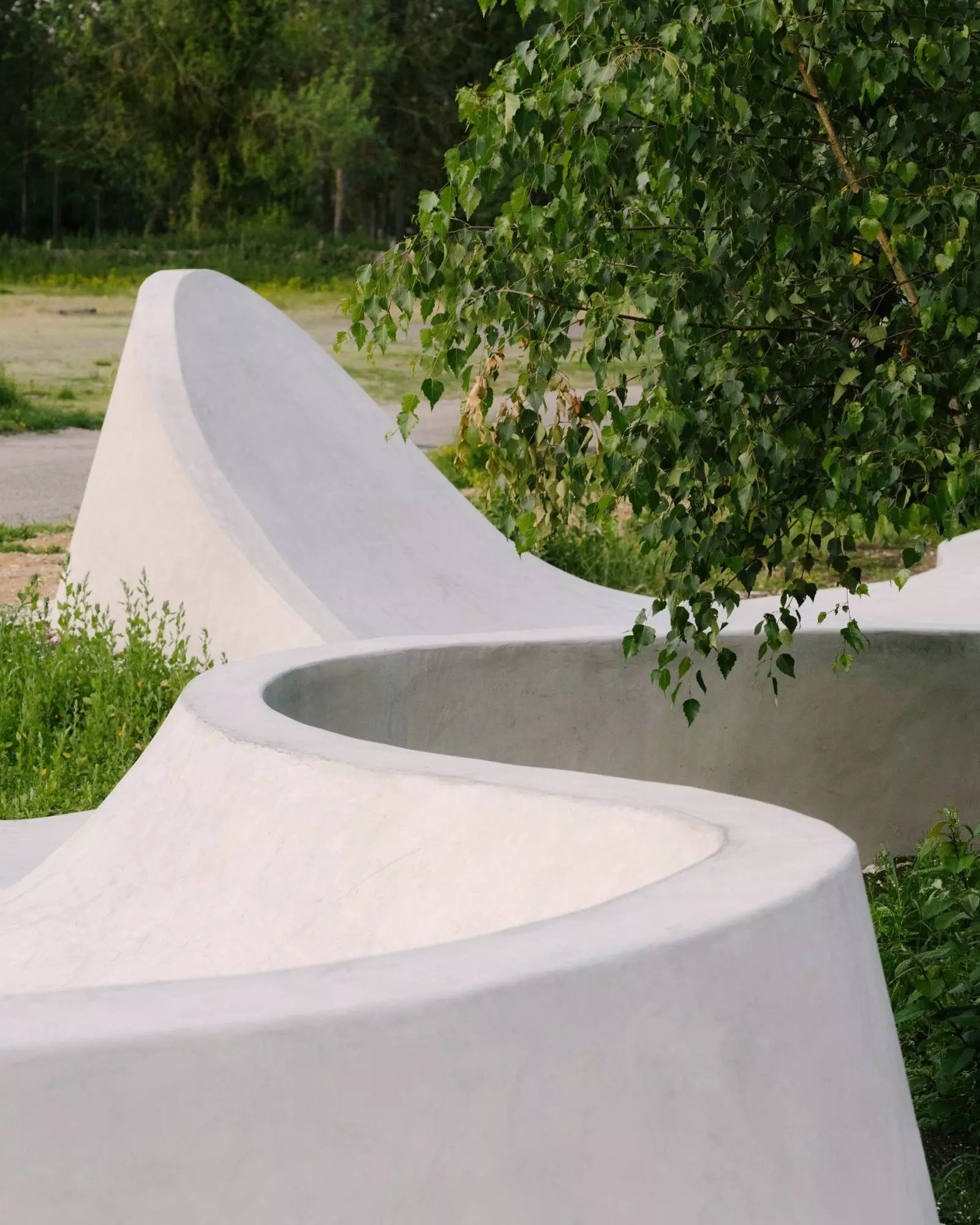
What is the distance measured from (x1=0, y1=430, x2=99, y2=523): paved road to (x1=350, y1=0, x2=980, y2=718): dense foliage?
12.3 meters

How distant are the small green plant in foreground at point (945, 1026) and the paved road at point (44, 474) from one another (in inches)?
479

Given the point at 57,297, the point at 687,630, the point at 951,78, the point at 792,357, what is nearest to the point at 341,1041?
the point at 792,357

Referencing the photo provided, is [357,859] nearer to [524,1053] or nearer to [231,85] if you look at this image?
[524,1053]

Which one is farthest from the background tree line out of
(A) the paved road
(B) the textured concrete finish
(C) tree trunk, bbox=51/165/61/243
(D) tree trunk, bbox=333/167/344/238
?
(B) the textured concrete finish

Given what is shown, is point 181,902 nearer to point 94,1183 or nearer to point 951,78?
point 94,1183

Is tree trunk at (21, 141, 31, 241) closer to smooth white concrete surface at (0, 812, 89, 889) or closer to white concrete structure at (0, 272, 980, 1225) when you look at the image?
smooth white concrete surface at (0, 812, 89, 889)

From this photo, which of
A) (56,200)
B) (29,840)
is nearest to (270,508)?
(29,840)

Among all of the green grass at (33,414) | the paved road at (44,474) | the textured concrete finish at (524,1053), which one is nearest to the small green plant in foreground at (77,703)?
the textured concrete finish at (524,1053)

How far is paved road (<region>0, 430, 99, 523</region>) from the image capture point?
15680 mm

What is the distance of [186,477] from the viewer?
7.95 m

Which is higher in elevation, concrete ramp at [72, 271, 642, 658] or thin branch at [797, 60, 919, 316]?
thin branch at [797, 60, 919, 316]

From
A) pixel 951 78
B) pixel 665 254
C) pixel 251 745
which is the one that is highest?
pixel 951 78

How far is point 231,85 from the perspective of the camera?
103 ft

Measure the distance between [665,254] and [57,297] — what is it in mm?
21599
